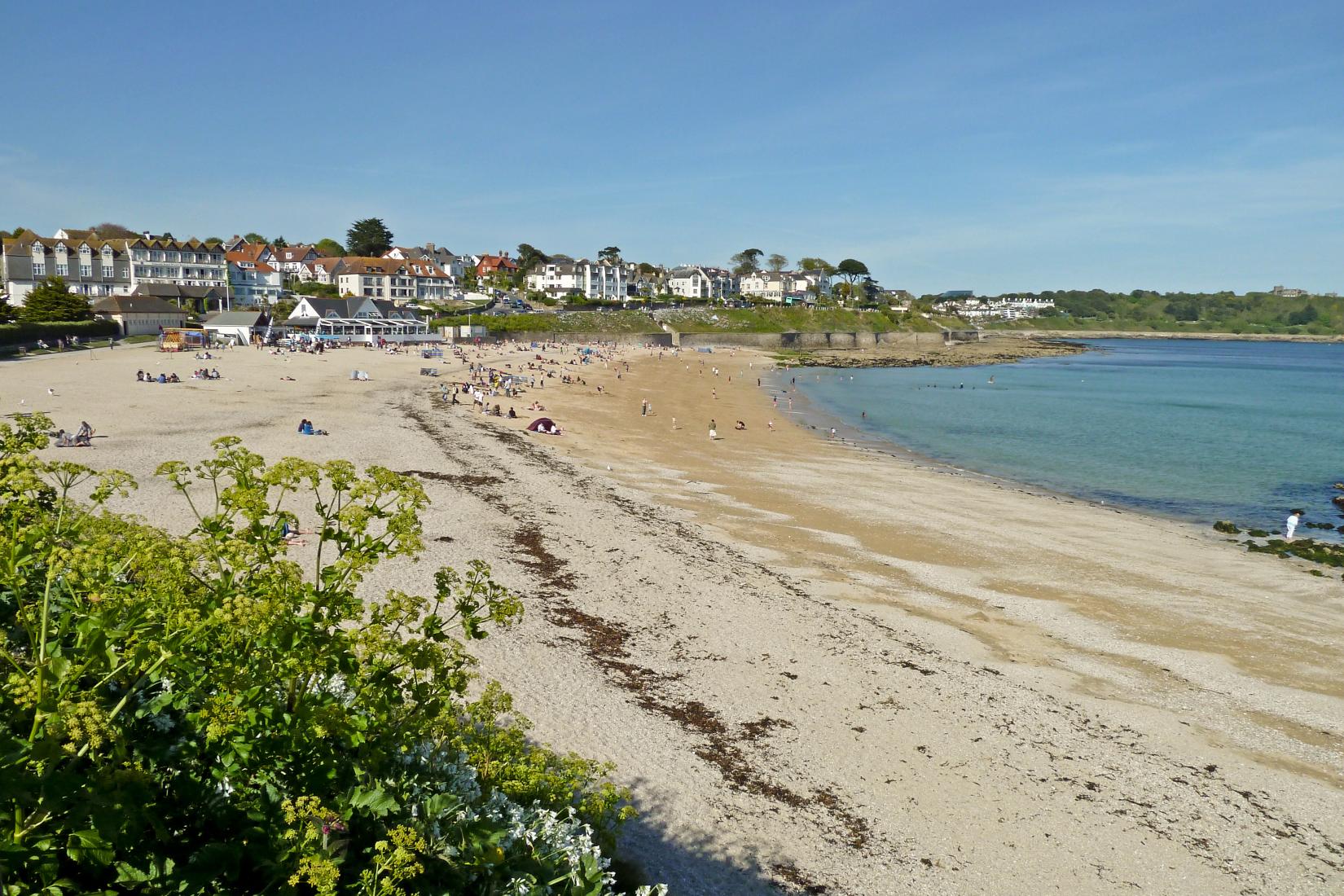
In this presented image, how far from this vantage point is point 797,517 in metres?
22.7

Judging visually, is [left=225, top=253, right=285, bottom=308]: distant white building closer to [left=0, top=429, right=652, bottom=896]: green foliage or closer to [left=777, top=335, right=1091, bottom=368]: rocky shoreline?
[left=777, top=335, right=1091, bottom=368]: rocky shoreline

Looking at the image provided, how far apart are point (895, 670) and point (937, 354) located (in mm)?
113399

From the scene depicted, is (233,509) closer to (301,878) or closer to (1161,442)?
(301,878)

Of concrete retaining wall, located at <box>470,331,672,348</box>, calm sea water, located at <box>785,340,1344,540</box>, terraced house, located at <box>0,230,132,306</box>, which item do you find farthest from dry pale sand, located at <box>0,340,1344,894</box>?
terraced house, located at <box>0,230,132,306</box>

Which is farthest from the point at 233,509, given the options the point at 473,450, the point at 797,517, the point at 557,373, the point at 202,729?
the point at 557,373

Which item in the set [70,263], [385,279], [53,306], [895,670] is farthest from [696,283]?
[895,670]

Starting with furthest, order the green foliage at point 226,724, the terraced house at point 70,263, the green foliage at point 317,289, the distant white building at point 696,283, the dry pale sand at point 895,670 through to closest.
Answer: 1. the distant white building at point 696,283
2. the green foliage at point 317,289
3. the terraced house at point 70,263
4. the dry pale sand at point 895,670
5. the green foliage at point 226,724

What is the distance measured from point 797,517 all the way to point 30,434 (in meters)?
19.4

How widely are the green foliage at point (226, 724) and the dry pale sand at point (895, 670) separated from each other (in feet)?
14.0

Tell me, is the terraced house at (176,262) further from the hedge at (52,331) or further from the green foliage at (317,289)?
the hedge at (52,331)

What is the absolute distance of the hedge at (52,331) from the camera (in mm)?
48625

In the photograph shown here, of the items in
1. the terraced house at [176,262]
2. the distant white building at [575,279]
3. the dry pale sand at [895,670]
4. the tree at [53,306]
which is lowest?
the dry pale sand at [895,670]

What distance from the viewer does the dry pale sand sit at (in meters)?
8.91

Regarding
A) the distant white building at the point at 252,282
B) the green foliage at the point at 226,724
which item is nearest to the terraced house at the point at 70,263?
the distant white building at the point at 252,282
